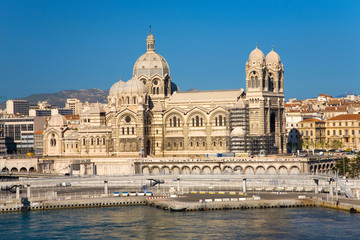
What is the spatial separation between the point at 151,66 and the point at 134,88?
740 cm

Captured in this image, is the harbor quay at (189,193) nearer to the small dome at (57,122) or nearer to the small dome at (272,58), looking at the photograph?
the small dome at (272,58)

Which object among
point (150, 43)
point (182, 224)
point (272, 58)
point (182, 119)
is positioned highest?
point (150, 43)

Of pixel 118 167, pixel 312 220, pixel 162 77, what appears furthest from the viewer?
pixel 162 77

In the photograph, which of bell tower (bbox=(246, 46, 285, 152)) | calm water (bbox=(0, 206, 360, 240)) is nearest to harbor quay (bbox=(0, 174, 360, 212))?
calm water (bbox=(0, 206, 360, 240))

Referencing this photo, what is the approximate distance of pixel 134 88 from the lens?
15025cm

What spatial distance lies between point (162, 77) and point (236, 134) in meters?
22.5

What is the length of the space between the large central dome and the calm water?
56.9 metres

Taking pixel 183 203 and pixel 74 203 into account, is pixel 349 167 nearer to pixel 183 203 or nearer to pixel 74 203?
pixel 183 203

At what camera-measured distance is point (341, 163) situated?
131 m

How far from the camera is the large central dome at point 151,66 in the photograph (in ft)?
509

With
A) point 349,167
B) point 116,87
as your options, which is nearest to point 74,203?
point 349,167

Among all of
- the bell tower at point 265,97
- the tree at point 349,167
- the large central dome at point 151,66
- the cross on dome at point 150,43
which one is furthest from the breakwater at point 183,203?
the cross on dome at point 150,43

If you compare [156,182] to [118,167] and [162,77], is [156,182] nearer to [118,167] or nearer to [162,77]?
[118,167]

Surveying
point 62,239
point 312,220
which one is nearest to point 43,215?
point 62,239
